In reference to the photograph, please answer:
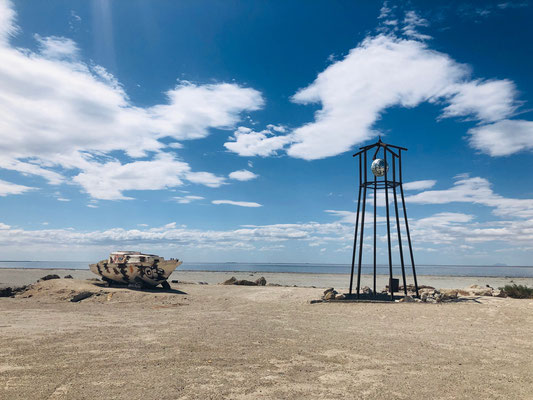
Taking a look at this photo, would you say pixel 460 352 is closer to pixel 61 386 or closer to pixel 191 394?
pixel 191 394

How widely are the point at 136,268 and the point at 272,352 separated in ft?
61.0

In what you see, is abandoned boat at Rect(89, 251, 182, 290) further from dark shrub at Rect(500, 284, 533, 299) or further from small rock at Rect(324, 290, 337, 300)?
dark shrub at Rect(500, 284, 533, 299)

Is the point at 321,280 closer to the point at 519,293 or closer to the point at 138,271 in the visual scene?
the point at 138,271

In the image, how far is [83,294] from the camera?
21531mm

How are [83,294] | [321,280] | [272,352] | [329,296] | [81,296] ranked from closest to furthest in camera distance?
[272,352]
[329,296]
[81,296]
[83,294]
[321,280]

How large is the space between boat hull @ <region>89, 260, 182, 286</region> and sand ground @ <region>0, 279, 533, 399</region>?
8.48 metres

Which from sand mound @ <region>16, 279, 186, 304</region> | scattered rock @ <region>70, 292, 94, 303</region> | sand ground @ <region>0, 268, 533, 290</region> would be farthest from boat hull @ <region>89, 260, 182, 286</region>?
sand ground @ <region>0, 268, 533, 290</region>

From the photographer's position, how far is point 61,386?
21.8 feet

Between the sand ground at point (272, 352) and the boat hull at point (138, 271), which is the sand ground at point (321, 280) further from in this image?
the sand ground at point (272, 352)

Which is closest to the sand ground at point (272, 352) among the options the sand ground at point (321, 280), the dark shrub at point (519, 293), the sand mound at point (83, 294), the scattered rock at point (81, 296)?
the scattered rock at point (81, 296)

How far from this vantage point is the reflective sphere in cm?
2095

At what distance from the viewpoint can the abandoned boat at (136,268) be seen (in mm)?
25672

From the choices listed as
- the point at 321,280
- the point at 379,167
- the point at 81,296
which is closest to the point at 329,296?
the point at 379,167

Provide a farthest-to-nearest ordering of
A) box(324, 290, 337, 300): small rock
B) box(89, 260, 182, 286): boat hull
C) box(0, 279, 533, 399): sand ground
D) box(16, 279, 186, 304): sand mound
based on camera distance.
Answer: box(89, 260, 182, 286): boat hull, box(16, 279, 186, 304): sand mound, box(324, 290, 337, 300): small rock, box(0, 279, 533, 399): sand ground
